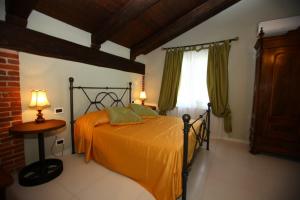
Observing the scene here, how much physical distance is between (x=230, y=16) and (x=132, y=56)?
257 cm

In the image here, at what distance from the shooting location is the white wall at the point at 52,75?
6.82ft

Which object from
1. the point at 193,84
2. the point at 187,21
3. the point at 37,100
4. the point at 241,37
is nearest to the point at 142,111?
the point at 193,84

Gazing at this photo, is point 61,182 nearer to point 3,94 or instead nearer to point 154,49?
point 3,94

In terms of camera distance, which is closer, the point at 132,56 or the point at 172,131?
the point at 172,131

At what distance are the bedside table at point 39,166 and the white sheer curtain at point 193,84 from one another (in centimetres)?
295

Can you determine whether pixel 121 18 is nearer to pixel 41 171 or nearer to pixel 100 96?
pixel 100 96

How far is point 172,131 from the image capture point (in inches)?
82.5

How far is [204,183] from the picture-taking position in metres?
1.90

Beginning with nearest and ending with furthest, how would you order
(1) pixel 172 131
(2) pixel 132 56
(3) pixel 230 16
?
(1) pixel 172 131, (3) pixel 230 16, (2) pixel 132 56

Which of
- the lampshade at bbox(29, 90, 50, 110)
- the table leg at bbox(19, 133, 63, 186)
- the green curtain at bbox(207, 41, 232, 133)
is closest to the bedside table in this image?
the table leg at bbox(19, 133, 63, 186)

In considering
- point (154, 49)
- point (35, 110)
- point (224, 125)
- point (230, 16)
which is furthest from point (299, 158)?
point (35, 110)

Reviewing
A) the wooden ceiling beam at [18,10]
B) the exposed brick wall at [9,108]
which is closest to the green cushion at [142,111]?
the exposed brick wall at [9,108]

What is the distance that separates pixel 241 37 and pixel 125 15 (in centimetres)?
264

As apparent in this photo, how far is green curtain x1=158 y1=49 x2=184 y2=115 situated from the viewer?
3967mm
